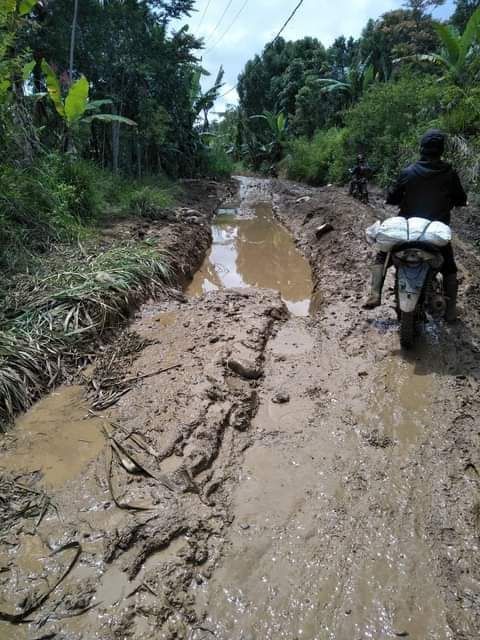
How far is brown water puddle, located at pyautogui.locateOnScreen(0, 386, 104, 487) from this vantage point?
9.07 feet

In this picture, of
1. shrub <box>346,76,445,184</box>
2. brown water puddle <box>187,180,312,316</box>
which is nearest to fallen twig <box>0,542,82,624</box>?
brown water puddle <box>187,180,312,316</box>

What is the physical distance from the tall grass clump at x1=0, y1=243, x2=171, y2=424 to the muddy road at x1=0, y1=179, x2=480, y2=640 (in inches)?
11.3

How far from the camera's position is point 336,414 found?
3199 mm

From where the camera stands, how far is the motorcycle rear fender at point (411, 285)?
353 centimetres

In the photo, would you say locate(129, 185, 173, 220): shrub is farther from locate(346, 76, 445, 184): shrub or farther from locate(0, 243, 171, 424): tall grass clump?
locate(346, 76, 445, 184): shrub

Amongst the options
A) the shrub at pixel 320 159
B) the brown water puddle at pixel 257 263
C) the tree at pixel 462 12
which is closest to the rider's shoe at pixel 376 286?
the brown water puddle at pixel 257 263

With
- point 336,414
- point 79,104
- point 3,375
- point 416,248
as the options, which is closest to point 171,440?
point 336,414

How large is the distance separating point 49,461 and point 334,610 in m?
2.06

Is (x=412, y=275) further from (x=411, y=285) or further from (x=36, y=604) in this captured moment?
(x=36, y=604)

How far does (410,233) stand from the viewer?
3.58 m

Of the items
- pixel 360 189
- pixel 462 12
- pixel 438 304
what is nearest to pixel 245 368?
pixel 438 304

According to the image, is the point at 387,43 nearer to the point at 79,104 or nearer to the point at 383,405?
the point at 79,104

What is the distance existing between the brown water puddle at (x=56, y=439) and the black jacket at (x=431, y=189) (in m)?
3.52

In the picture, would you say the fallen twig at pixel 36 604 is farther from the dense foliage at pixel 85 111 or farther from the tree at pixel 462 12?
the tree at pixel 462 12
